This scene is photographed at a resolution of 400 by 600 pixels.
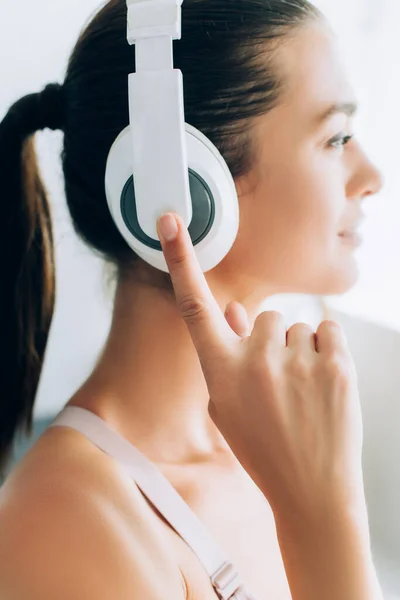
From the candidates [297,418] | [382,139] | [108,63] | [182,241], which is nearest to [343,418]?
[297,418]

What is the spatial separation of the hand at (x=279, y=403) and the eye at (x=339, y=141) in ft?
0.82

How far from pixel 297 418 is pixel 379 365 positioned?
954 millimetres

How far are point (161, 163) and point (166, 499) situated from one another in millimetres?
401

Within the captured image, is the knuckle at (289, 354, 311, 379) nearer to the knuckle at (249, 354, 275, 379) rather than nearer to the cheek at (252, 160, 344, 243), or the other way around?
the knuckle at (249, 354, 275, 379)

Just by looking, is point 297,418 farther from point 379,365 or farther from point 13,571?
point 379,365

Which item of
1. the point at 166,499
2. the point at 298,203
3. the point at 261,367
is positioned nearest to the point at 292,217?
the point at 298,203

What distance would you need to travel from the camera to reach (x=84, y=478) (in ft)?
2.15

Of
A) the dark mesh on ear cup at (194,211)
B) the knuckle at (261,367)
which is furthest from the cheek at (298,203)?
the knuckle at (261,367)

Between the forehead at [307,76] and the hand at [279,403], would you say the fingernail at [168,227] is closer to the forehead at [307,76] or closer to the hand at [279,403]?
the hand at [279,403]

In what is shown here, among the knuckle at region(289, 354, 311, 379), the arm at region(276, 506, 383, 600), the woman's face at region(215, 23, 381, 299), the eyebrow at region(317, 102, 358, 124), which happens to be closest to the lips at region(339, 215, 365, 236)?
the woman's face at region(215, 23, 381, 299)

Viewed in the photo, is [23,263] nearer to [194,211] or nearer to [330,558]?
[194,211]

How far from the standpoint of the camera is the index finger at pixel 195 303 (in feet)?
1.81

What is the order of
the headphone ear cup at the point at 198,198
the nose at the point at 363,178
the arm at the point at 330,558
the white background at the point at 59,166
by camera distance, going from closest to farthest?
the arm at the point at 330,558
the headphone ear cup at the point at 198,198
the nose at the point at 363,178
the white background at the point at 59,166

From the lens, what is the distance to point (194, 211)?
0.62m
